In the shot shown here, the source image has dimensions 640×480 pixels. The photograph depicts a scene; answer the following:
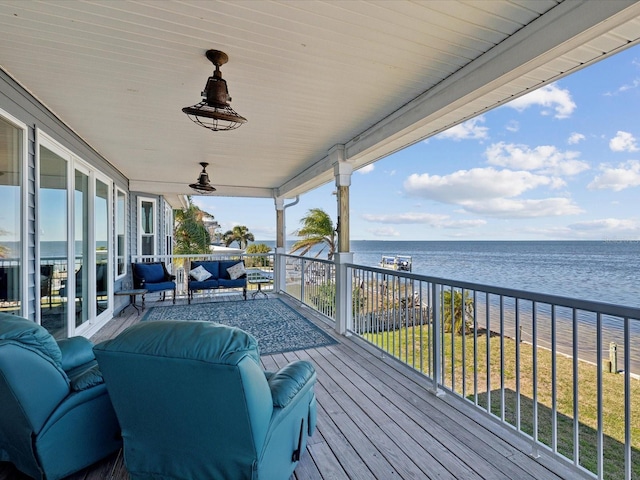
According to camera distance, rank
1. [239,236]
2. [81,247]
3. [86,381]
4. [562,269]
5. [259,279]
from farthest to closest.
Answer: [239,236], [562,269], [259,279], [81,247], [86,381]

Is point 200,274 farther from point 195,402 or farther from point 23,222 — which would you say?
point 195,402

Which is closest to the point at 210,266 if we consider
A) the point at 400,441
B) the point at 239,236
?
the point at 400,441

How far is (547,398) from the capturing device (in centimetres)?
431

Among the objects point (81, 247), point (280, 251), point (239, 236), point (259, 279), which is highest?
point (239, 236)

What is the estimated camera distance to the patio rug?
3979 mm

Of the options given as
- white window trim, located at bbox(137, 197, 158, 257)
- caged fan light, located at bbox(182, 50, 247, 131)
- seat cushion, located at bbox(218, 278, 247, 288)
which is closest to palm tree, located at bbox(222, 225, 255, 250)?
white window trim, located at bbox(137, 197, 158, 257)

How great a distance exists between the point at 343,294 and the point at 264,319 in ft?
4.99

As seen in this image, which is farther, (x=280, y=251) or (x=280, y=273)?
(x=280, y=251)

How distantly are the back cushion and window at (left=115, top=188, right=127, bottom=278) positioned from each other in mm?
313

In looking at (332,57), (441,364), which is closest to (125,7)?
(332,57)

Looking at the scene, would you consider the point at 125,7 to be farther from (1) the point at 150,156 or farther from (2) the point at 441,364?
(1) the point at 150,156

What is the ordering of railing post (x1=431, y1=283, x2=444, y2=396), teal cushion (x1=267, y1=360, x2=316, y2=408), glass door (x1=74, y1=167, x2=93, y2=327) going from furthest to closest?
glass door (x1=74, y1=167, x2=93, y2=327) → railing post (x1=431, y1=283, x2=444, y2=396) → teal cushion (x1=267, y1=360, x2=316, y2=408)

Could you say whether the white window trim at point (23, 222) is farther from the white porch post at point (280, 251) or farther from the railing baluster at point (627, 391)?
the white porch post at point (280, 251)

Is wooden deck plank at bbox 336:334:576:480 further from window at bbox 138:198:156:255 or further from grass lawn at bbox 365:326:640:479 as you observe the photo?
window at bbox 138:198:156:255
